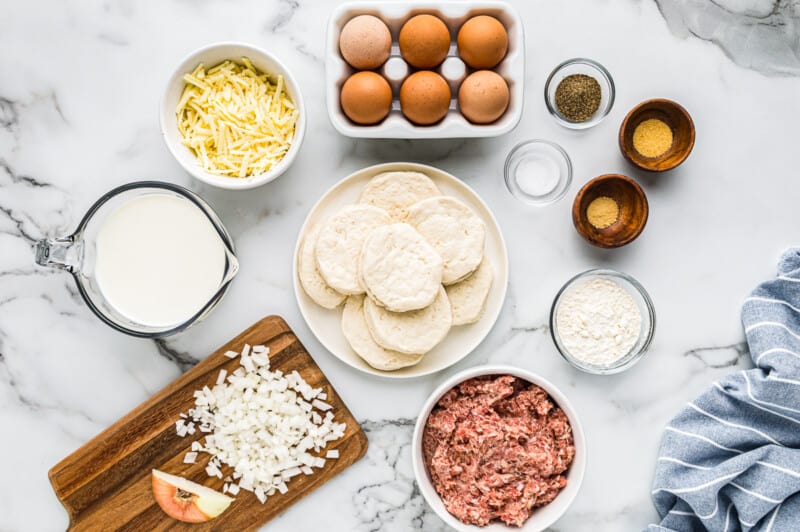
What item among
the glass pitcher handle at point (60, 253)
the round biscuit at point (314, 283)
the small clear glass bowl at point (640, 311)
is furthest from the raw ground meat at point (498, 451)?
the glass pitcher handle at point (60, 253)

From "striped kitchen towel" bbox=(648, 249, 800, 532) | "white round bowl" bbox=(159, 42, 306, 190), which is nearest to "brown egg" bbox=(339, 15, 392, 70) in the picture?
"white round bowl" bbox=(159, 42, 306, 190)

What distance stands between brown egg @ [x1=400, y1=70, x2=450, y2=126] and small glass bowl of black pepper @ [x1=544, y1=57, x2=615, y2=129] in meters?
0.34

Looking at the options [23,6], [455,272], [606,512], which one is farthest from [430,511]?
[23,6]

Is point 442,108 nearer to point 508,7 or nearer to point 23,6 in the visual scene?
point 508,7

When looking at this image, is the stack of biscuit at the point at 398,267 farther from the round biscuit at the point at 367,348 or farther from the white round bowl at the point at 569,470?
the white round bowl at the point at 569,470

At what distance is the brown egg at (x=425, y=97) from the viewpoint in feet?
5.72

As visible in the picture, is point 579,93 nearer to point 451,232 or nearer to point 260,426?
point 451,232

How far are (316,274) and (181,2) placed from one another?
2.75ft

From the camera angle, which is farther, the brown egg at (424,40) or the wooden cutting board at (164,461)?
the wooden cutting board at (164,461)

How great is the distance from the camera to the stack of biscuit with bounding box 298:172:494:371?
69.3 inches

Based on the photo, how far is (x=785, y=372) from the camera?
74.0 inches

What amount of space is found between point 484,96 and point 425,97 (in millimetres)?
142

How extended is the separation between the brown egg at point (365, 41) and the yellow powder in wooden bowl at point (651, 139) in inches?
28.2

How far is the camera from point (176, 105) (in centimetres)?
182
